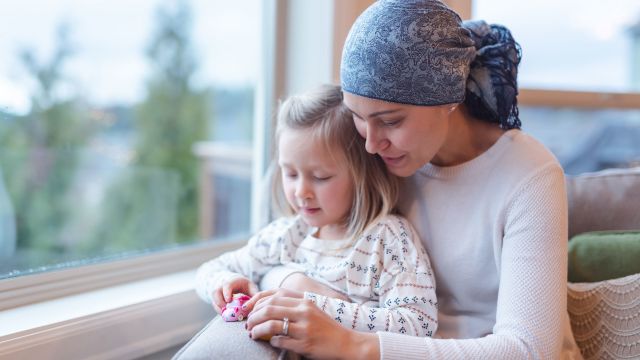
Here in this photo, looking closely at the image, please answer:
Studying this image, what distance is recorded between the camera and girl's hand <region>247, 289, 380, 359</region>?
103cm

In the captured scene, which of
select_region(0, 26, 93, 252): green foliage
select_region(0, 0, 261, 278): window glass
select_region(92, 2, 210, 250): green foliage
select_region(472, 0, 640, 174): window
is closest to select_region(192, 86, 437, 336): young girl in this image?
select_region(0, 0, 261, 278): window glass

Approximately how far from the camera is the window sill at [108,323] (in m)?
1.20

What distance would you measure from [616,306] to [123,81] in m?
2.03

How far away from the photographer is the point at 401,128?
1.16 metres

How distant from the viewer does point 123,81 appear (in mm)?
2479

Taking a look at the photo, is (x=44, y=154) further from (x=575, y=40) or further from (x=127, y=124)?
(x=575, y=40)

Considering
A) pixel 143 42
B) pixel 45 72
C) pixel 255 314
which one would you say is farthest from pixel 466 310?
pixel 143 42

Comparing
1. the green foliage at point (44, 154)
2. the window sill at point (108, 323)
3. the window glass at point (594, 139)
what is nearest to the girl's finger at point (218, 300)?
the window sill at point (108, 323)

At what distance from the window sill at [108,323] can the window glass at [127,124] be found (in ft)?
1.78

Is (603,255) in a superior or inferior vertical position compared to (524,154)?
inferior

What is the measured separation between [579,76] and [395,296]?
4.89 feet

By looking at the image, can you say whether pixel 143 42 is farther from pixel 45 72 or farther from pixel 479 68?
pixel 479 68

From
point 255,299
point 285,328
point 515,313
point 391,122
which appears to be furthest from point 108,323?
point 515,313

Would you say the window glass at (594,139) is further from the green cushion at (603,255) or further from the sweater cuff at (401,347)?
the sweater cuff at (401,347)
